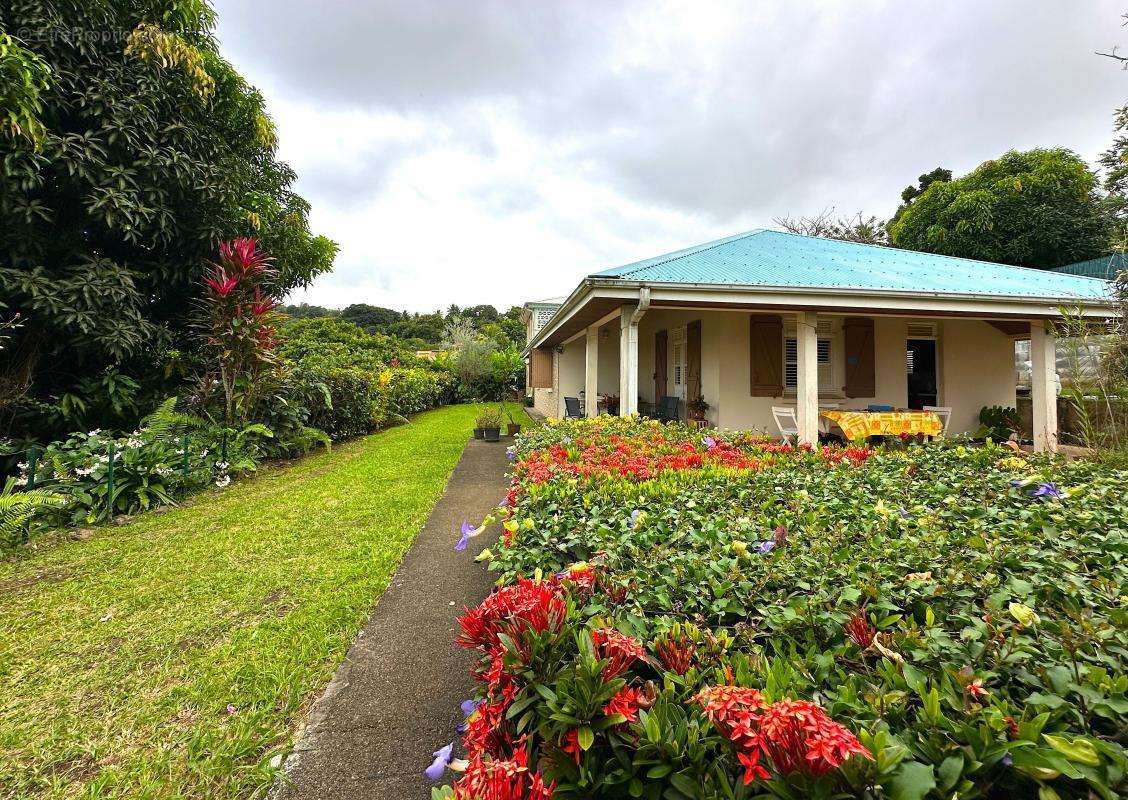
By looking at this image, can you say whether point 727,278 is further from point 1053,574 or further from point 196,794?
point 196,794

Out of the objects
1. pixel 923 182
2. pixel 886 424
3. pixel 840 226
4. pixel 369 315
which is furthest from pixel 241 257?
pixel 369 315

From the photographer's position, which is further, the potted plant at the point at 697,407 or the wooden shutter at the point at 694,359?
the wooden shutter at the point at 694,359

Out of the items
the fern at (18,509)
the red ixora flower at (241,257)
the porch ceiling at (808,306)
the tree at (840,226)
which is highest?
the tree at (840,226)

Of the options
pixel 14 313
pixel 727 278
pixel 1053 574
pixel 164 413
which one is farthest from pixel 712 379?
pixel 14 313

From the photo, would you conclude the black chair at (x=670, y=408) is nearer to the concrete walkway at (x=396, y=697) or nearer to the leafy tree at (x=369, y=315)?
the concrete walkway at (x=396, y=697)

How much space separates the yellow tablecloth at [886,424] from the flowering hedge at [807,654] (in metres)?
5.47

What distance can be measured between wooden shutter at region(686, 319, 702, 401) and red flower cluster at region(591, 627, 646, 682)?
8.63m

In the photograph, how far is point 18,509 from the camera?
3.92 metres

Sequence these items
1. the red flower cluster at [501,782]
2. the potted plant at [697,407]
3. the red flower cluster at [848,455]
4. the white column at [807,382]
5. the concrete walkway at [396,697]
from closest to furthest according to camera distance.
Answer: the red flower cluster at [501,782] < the concrete walkway at [396,697] < the red flower cluster at [848,455] < the white column at [807,382] < the potted plant at [697,407]

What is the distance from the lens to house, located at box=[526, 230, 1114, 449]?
7043 millimetres

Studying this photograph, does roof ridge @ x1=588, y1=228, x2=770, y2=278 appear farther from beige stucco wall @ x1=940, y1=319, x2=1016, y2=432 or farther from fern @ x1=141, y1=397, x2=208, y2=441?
fern @ x1=141, y1=397, x2=208, y2=441

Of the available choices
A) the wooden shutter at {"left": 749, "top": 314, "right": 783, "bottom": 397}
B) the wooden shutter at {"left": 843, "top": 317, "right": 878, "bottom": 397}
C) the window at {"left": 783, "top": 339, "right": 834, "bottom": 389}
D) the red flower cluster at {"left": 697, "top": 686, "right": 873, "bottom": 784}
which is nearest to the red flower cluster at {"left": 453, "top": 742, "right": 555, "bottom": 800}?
the red flower cluster at {"left": 697, "top": 686, "right": 873, "bottom": 784}

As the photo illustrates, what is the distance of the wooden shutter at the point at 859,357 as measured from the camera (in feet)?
30.3

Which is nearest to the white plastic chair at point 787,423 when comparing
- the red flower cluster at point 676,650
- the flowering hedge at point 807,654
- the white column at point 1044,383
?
the white column at point 1044,383
